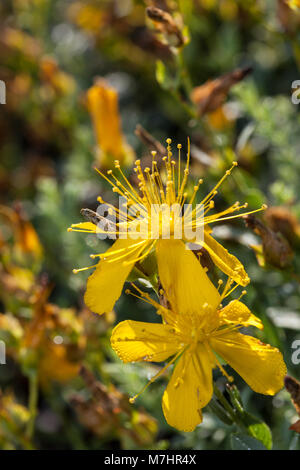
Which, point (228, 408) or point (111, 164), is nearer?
point (228, 408)

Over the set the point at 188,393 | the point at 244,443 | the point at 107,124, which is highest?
the point at 107,124

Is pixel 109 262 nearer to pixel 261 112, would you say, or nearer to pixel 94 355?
pixel 94 355

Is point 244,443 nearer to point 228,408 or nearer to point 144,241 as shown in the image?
point 228,408

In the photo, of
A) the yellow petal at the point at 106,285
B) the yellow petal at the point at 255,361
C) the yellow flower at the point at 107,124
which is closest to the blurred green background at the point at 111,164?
the yellow flower at the point at 107,124

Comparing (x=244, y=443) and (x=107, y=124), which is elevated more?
(x=107, y=124)

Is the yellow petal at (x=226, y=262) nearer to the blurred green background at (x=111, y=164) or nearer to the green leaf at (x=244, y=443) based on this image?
the blurred green background at (x=111, y=164)

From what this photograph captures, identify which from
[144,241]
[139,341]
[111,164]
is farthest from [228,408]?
[111,164]

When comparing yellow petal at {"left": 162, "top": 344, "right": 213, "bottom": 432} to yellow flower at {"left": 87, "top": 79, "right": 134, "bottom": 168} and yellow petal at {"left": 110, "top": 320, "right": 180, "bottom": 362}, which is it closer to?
yellow petal at {"left": 110, "top": 320, "right": 180, "bottom": 362}
